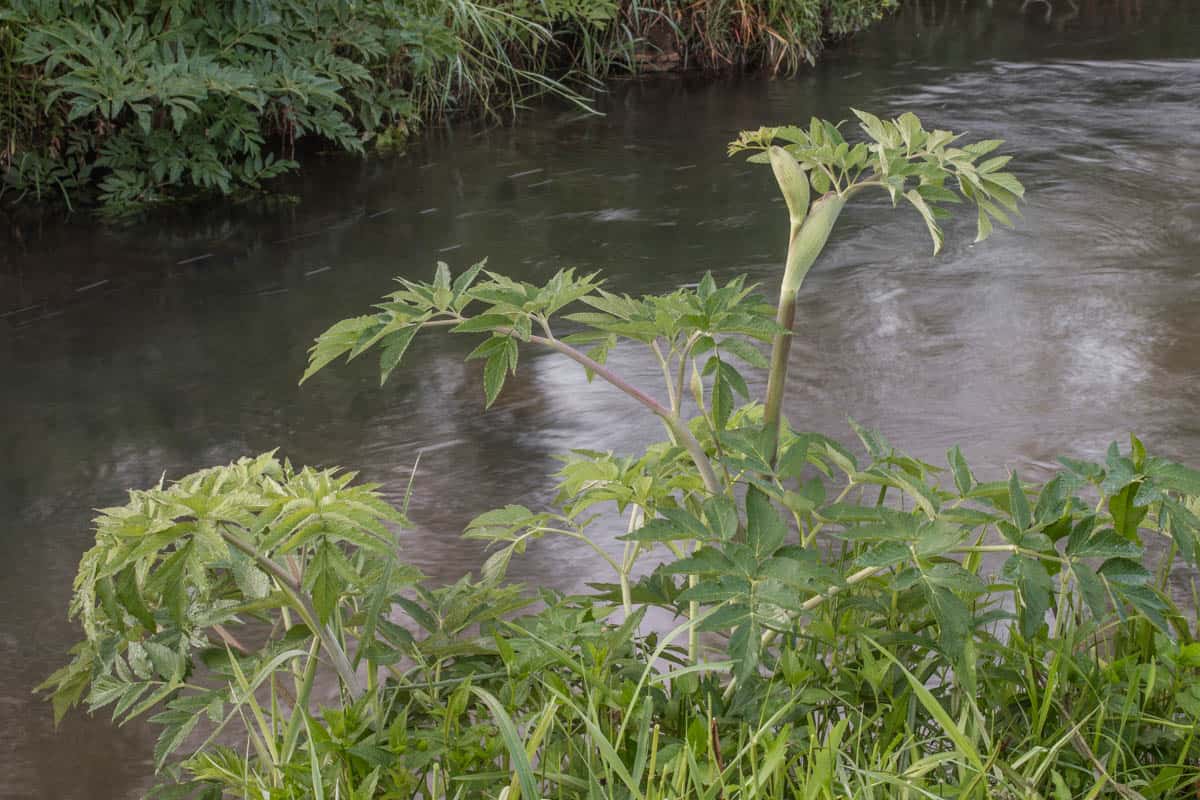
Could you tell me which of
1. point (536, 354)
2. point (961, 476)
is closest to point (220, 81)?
point (536, 354)

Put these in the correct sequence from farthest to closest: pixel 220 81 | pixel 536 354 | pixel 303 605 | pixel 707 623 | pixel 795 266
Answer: pixel 220 81 < pixel 536 354 < pixel 795 266 < pixel 303 605 < pixel 707 623

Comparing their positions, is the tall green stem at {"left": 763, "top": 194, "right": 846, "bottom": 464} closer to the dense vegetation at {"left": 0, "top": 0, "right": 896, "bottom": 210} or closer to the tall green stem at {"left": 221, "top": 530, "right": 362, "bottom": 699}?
the tall green stem at {"left": 221, "top": 530, "right": 362, "bottom": 699}

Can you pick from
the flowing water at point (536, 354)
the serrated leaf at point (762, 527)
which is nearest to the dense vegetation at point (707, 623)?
the serrated leaf at point (762, 527)

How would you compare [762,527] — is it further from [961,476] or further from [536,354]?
[536,354]

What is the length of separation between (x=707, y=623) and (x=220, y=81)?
14.7ft

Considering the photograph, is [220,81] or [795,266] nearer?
[795,266]

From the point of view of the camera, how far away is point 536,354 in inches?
166

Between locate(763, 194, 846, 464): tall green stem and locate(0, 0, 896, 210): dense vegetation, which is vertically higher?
locate(0, 0, 896, 210): dense vegetation

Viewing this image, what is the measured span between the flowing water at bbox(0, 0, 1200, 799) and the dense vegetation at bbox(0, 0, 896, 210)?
287mm

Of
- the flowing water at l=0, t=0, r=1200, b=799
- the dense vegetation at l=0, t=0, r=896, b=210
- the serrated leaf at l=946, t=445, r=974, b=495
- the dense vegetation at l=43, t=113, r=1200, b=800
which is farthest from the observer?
the dense vegetation at l=0, t=0, r=896, b=210

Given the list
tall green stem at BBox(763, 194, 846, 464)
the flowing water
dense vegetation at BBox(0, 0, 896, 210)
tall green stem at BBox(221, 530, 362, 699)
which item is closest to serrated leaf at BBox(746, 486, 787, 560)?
tall green stem at BBox(763, 194, 846, 464)

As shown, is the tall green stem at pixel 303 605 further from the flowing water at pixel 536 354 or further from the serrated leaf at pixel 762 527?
the flowing water at pixel 536 354

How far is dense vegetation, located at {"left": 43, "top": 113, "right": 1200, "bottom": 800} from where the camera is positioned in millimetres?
1493

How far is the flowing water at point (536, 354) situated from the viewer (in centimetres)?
326
